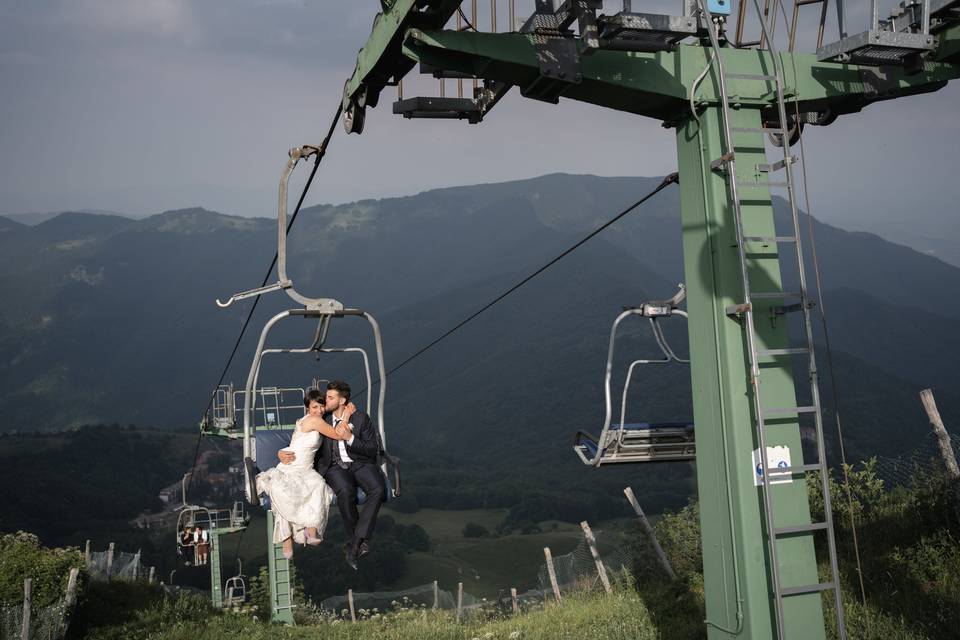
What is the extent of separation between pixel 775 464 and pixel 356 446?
10.6 feet

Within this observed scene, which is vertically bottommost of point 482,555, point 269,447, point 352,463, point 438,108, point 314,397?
point 482,555

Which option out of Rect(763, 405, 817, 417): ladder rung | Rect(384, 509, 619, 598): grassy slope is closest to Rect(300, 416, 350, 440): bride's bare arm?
Rect(763, 405, 817, 417): ladder rung

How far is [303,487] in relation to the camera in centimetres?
702

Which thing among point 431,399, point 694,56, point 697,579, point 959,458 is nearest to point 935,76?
point 694,56

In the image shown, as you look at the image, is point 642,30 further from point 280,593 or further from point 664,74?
point 280,593

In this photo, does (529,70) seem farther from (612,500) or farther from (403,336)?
(403,336)

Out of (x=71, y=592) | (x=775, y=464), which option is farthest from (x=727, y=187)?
(x=71, y=592)

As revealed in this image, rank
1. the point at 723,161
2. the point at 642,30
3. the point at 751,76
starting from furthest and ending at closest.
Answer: the point at 751,76 → the point at 723,161 → the point at 642,30

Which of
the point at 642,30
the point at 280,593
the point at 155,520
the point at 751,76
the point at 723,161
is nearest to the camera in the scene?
the point at 642,30

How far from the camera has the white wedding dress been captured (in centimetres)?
690

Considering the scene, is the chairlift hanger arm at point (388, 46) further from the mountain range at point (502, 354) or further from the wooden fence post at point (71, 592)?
the mountain range at point (502, 354)

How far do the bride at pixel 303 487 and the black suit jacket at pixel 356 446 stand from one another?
3.2 inches

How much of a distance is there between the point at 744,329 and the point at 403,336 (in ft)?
540

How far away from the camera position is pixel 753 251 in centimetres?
589
